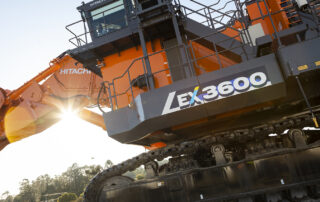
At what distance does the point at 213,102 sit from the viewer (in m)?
4.68

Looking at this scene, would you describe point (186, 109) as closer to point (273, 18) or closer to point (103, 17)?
point (273, 18)

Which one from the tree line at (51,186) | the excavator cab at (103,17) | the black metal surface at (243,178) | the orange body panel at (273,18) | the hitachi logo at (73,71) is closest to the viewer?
the black metal surface at (243,178)

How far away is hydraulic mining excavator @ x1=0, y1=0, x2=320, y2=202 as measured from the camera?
4.67 m

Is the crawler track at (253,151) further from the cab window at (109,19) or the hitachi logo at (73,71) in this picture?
the hitachi logo at (73,71)

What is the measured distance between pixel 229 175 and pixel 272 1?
4.93m

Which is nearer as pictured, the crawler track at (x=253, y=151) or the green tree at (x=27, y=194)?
the crawler track at (x=253, y=151)

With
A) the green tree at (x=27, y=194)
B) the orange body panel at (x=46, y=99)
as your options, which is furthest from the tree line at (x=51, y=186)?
the orange body panel at (x=46, y=99)

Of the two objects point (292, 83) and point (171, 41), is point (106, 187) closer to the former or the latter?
point (171, 41)

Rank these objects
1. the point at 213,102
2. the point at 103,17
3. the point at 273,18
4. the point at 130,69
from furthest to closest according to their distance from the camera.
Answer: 1. the point at 103,17
2. the point at 130,69
3. the point at 273,18
4. the point at 213,102

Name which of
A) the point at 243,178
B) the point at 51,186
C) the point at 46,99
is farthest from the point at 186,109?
the point at 51,186

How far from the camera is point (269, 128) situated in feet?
17.3

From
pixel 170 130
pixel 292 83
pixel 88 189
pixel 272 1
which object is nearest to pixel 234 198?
pixel 170 130

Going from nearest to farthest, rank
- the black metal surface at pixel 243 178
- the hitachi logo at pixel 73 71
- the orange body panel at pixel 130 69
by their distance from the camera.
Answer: the black metal surface at pixel 243 178
the orange body panel at pixel 130 69
the hitachi logo at pixel 73 71

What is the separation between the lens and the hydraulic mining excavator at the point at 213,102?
4668 millimetres
